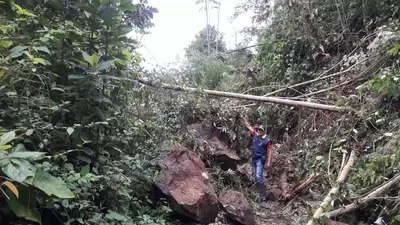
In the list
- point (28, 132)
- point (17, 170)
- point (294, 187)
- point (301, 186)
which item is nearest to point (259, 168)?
point (294, 187)

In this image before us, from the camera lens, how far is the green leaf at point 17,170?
5.70ft

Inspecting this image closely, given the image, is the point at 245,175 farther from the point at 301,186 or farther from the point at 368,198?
the point at 368,198

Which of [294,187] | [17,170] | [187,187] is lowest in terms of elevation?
[294,187]

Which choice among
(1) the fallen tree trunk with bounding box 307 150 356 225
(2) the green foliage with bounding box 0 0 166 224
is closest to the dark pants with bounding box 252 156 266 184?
(1) the fallen tree trunk with bounding box 307 150 356 225

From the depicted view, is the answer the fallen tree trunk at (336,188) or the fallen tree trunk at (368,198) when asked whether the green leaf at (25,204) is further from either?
the fallen tree trunk at (368,198)

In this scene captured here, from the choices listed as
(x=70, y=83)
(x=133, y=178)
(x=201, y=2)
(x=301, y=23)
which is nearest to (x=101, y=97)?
(x=70, y=83)

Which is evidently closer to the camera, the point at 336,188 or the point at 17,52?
the point at 17,52

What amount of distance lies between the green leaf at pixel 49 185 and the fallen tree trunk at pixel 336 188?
2.80m

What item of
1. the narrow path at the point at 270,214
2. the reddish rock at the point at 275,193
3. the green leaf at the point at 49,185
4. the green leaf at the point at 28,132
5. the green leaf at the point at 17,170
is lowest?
the narrow path at the point at 270,214

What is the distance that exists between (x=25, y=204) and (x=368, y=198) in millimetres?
3780

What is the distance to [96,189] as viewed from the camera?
3.08 metres

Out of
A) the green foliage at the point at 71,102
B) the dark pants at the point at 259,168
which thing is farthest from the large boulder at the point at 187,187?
the dark pants at the point at 259,168

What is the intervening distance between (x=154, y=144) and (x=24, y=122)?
2275 millimetres

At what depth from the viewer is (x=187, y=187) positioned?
4.71 m
